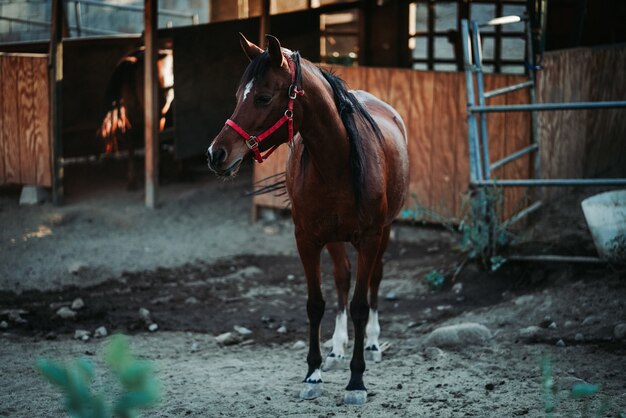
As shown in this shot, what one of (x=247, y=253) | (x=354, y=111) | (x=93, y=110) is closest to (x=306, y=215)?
(x=354, y=111)

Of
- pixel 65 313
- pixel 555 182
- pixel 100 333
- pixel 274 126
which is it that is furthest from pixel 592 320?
pixel 65 313

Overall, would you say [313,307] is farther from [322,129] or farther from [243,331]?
[243,331]

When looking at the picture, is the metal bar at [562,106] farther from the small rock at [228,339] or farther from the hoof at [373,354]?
the small rock at [228,339]

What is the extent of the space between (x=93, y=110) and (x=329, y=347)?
6244 mm

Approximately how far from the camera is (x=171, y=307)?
21.4 feet

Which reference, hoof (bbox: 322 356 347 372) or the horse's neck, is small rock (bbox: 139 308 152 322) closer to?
hoof (bbox: 322 356 347 372)

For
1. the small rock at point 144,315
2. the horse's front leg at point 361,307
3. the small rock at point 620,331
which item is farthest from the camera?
the small rock at point 144,315

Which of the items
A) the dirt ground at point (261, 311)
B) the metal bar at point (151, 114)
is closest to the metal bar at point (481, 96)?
the dirt ground at point (261, 311)

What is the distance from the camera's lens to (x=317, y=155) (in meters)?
4.25

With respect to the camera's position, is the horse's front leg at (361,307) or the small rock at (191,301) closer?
the horse's front leg at (361,307)

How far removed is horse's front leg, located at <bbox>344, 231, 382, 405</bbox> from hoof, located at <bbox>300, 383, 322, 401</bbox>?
17 centimetres

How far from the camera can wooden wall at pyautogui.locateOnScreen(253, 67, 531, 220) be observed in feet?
26.2

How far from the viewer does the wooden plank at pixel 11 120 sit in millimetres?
9297

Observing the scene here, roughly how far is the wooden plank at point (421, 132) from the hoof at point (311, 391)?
409 cm
